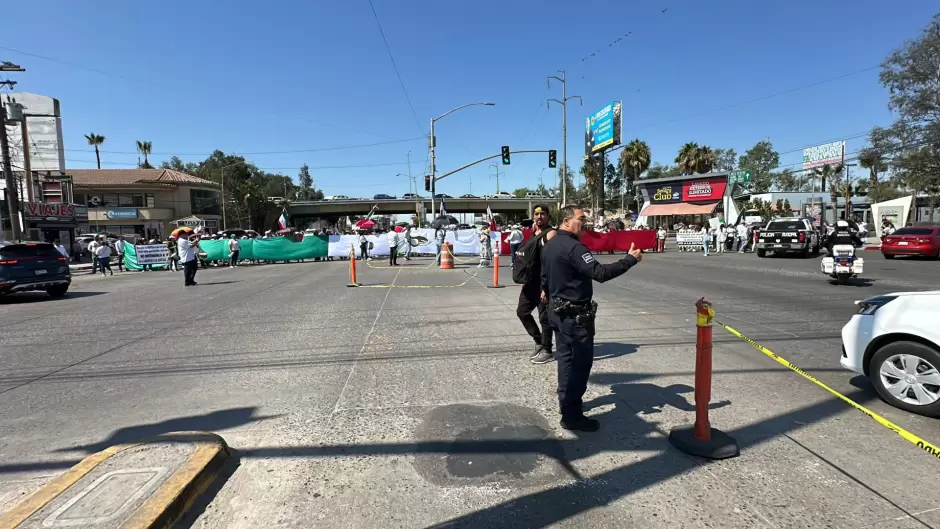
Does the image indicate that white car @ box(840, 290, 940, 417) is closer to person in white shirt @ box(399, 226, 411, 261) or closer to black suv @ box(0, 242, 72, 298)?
black suv @ box(0, 242, 72, 298)

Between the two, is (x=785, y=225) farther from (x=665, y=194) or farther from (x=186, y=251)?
(x=665, y=194)

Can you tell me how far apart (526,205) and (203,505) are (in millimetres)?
89920

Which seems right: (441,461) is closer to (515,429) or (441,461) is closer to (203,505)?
(515,429)

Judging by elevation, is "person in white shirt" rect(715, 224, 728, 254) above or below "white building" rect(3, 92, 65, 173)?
below

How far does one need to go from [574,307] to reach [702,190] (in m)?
47.2

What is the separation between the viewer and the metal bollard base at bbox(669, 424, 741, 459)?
3.45 metres

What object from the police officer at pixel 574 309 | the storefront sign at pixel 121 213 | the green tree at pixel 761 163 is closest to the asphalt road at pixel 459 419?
the police officer at pixel 574 309

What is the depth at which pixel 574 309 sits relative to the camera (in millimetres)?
3809

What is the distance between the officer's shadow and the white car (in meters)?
1.31

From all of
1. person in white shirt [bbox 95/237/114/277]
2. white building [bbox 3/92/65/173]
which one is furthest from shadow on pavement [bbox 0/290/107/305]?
white building [bbox 3/92/65/173]

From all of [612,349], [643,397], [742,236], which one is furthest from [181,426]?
[742,236]

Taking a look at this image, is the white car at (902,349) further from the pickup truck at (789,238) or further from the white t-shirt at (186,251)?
the pickup truck at (789,238)

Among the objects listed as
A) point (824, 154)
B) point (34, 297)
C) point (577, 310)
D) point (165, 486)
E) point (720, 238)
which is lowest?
point (34, 297)

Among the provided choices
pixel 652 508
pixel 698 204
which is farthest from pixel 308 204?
pixel 652 508
